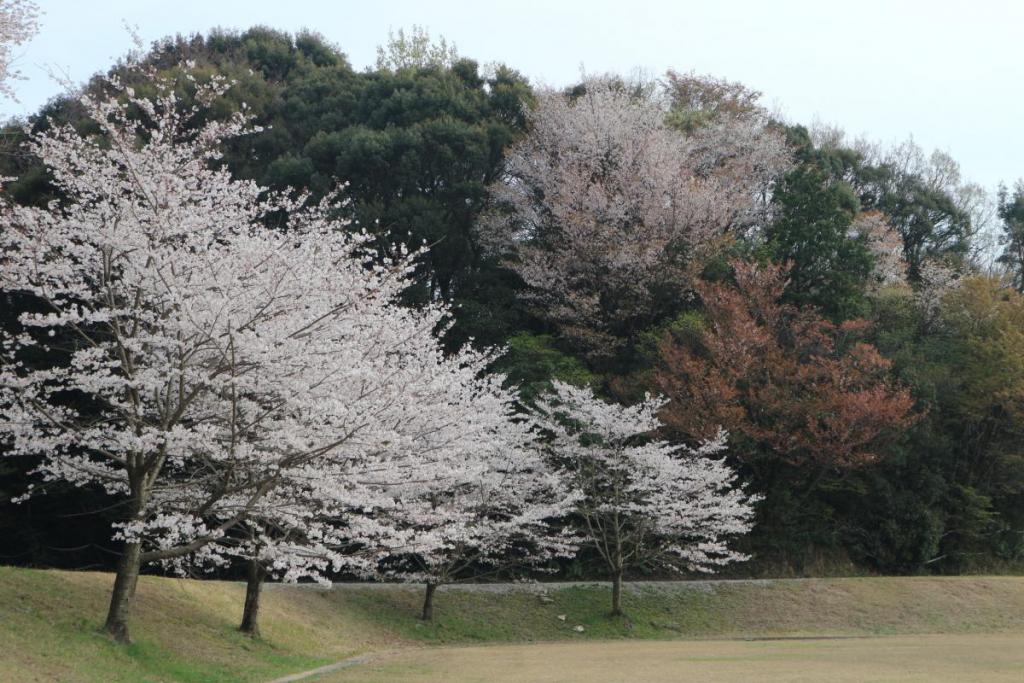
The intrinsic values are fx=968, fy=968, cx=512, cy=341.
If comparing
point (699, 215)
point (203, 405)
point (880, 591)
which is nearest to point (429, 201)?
point (699, 215)

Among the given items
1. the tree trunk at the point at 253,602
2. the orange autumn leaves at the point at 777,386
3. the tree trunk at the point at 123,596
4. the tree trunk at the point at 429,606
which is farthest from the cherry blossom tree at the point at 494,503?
the tree trunk at the point at 123,596

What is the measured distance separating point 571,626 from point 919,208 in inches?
1137

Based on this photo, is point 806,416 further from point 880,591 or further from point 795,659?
point 795,659

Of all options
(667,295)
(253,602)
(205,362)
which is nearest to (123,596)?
(205,362)

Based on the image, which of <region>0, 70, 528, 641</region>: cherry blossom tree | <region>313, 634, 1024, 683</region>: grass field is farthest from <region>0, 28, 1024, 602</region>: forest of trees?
<region>0, 70, 528, 641</region>: cherry blossom tree

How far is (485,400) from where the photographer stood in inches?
746

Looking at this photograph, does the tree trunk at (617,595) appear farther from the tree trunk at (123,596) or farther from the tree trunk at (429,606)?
the tree trunk at (123,596)

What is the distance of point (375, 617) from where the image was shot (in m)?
20.1

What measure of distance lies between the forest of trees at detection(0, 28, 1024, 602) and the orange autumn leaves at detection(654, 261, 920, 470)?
0.08 m

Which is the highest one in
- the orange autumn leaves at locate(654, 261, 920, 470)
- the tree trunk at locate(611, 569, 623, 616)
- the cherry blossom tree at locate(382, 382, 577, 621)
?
the orange autumn leaves at locate(654, 261, 920, 470)

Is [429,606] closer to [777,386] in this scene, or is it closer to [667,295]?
[777,386]

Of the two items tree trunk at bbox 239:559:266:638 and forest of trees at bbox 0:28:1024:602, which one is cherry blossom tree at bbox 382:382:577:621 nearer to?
forest of trees at bbox 0:28:1024:602

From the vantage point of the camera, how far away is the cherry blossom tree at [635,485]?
870 inches

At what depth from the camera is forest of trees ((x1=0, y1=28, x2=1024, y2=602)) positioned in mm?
24562
